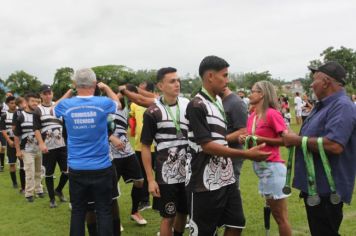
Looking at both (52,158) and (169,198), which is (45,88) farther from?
(169,198)

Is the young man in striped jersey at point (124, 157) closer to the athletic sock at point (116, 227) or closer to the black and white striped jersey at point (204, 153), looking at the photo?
the athletic sock at point (116, 227)

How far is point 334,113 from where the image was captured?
3572 millimetres

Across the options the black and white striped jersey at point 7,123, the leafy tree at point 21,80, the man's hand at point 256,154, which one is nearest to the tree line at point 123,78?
the leafy tree at point 21,80

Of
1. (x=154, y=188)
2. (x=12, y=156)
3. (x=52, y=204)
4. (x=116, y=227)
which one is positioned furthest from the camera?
(x=12, y=156)

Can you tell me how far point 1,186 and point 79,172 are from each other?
6.93 m

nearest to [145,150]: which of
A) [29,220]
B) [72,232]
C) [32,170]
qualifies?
[72,232]

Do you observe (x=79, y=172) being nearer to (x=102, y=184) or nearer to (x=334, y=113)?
(x=102, y=184)

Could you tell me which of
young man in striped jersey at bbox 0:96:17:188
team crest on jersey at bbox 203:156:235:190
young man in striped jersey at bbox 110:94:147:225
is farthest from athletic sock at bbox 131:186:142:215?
young man in striped jersey at bbox 0:96:17:188

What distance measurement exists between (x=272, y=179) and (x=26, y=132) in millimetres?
5878

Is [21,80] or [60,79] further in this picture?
[21,80]

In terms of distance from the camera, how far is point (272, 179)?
15.8ft

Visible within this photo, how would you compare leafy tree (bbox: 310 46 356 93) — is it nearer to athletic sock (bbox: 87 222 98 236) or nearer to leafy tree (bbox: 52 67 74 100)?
leafy tree (bbox: 52 67 74 100)

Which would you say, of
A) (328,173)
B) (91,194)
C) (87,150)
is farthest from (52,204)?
(328,173)

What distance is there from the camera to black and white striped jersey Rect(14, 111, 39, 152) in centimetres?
871
